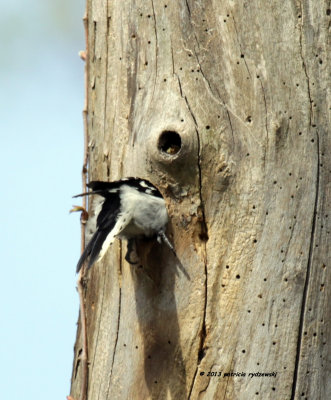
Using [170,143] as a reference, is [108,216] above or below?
below

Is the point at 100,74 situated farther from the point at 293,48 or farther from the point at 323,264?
the point at 323,264

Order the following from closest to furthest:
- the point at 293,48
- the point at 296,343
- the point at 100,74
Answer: the point at 296,343
the point at 293,48
the point at 100,74

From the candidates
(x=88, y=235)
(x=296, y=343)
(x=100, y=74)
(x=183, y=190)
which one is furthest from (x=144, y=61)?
(x=296, y=343)

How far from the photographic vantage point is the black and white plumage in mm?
2925

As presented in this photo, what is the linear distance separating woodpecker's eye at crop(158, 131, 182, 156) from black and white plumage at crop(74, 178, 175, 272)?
156 millimetres

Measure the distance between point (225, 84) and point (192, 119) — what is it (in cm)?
20

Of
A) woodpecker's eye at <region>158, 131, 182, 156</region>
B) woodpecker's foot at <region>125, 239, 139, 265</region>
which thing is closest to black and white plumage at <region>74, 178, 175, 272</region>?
woodpecker's foot at <region>125, 239, 139, 265</region>

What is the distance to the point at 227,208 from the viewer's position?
2.88 m

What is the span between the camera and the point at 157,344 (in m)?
2.92

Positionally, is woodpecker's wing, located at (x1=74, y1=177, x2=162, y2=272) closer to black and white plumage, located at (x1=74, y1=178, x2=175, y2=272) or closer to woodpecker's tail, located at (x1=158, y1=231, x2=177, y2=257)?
black and white plumage, located at (x1=74, y1=178, x2=175, y2=272)

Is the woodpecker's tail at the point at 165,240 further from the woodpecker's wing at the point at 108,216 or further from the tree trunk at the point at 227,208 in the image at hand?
the woodpecker's wing at the point at 108,216

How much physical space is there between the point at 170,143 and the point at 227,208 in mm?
345

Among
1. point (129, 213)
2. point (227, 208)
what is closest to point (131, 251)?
point (129, 213)

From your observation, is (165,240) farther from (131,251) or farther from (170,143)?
(170,143)
